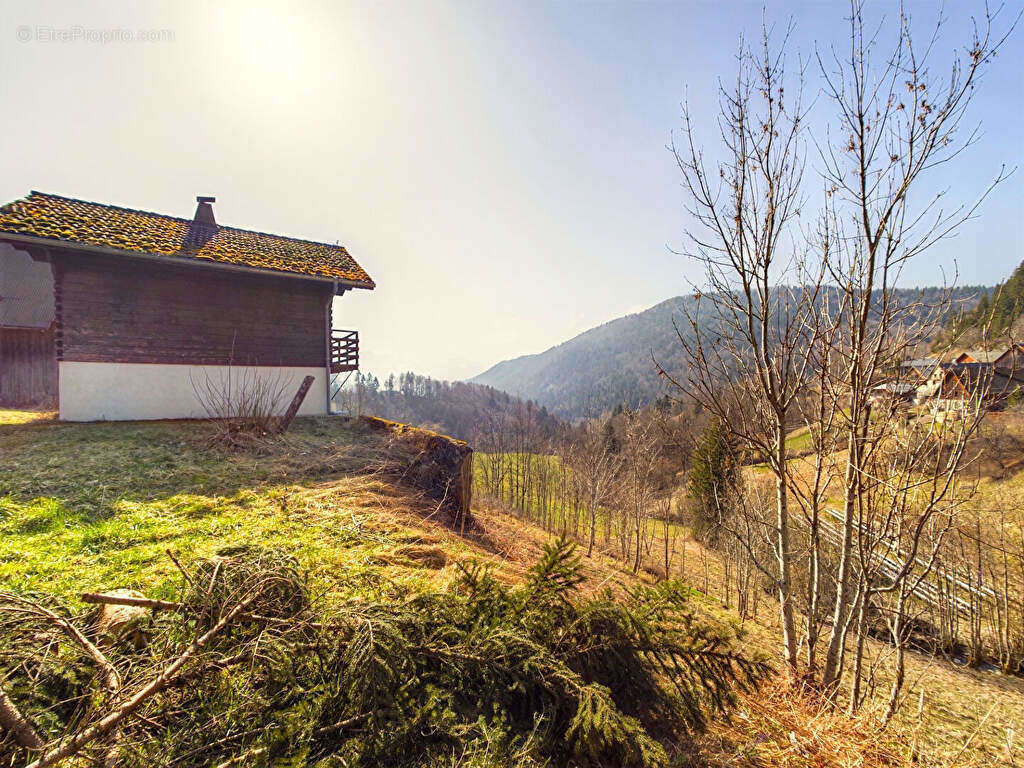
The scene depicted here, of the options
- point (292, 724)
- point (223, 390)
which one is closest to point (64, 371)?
point (223, 390)

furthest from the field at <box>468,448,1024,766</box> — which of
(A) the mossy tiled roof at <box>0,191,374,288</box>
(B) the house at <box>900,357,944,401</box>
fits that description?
(A) the mossy tiled roof at <box>0,191,374,288</box>

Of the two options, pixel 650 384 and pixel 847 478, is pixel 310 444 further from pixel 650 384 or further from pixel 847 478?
pixel 650 384

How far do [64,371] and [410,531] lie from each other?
1011cm

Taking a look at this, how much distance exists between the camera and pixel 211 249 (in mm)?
10820

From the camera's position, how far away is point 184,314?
34.6 ft

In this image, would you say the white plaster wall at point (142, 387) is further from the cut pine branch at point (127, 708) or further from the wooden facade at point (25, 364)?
the cut pine branch at point (127, 708)

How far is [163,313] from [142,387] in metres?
1.97

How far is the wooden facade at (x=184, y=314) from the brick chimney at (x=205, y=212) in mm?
3554

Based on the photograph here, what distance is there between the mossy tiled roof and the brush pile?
34.2 feet

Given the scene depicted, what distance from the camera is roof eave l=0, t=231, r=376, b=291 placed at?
8241 mm

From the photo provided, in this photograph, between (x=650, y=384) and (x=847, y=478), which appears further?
(x=650, y=384)

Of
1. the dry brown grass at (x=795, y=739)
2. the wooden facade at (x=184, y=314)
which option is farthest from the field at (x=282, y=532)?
the wooden facade at (x=184, y=314)

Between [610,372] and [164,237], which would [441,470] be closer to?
[164,237]

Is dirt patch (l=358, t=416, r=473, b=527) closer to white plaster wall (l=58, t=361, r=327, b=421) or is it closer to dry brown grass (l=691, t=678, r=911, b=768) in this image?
dry brown grass (l=691, t=678, r=911, b=768)
